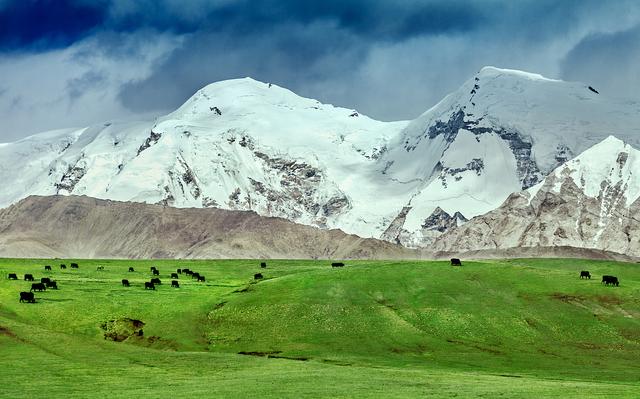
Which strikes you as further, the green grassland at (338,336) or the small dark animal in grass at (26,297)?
the small dark animal in grass at (26,297)

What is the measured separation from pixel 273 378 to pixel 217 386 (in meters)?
6.43

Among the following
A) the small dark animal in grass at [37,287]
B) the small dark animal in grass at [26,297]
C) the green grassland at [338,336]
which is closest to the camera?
the green grassland at [338,336]

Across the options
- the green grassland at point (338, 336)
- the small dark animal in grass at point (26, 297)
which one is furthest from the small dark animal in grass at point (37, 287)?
the small dark animal in grass at point (26, 297)

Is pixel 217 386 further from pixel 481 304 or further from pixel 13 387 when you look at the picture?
pixel 481 304

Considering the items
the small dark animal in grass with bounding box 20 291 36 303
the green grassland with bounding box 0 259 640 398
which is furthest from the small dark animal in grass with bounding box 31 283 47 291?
the small dark animal in grass with bounding box 20 291 36 303

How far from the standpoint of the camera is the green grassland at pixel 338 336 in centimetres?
6762

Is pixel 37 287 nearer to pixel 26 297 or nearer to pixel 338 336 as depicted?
pixel 26 297

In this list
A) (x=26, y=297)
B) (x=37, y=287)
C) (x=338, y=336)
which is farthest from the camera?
(x=37, y=287)

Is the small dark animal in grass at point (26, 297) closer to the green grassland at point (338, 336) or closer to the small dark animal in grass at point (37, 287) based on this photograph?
the green grassland at point (338, 336)

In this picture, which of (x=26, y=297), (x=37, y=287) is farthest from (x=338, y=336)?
(x=37, y=287)

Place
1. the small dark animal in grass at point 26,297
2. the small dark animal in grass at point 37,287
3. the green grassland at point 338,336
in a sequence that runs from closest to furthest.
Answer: the green grassland at point 338,336 < the small dark animal in grass at point 26,297 < the small dark animal in grass at point 37,287

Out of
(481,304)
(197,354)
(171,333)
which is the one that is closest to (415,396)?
(197,354)

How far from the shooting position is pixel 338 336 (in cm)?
10762

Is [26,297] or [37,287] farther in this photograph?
[37,287]
